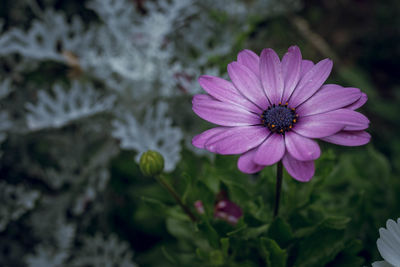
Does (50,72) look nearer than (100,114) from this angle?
No

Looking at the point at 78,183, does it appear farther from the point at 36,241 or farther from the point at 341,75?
the point at 341,75

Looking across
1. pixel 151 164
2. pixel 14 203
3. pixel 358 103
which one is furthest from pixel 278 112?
pixel 14 203

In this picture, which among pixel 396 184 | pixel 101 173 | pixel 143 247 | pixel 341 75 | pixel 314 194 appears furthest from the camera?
pixel 341 75

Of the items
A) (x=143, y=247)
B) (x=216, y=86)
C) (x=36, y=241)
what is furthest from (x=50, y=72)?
(x=216, y=86)

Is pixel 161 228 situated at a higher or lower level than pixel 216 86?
lower

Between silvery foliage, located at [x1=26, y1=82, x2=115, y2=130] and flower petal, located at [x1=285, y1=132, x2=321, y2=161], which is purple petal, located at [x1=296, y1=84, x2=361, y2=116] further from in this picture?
silvery foliage, located at [x1=26, y1=82, x2=115, y2=130]

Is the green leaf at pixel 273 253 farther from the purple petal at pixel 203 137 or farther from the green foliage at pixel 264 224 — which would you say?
the purple petal at pixel 203 137
